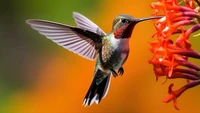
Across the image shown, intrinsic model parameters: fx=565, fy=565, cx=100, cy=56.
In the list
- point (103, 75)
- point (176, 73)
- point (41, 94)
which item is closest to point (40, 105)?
point (41, 94)

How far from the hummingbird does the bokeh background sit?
2713mm

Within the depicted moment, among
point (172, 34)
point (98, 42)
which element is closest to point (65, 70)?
point (98, 42)

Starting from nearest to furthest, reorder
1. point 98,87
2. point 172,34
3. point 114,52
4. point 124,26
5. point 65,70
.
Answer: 1. point 172,34
2. point 124,26
3. point 114,52
4. point 98,87
5. point 65,70

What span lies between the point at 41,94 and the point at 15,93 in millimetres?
→ 562

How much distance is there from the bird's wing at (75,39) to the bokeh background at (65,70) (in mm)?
2830

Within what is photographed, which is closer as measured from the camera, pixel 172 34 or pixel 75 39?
pixel 172 34

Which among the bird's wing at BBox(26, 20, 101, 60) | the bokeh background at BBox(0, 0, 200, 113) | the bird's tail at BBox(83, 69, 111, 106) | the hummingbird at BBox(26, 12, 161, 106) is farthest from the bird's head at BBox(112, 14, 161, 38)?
the bokeh background at BBox(0, 0, 200, 113)

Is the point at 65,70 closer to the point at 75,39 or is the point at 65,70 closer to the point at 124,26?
the point at 75,39

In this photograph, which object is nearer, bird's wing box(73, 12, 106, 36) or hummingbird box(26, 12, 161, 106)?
hummingbird box(26, 12, 161, 106)

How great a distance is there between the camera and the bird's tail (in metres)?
3.16

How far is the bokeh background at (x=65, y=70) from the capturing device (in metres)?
6.33

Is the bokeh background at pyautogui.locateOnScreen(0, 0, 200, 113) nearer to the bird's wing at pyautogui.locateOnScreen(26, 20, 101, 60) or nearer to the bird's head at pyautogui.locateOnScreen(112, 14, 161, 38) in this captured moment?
the bird's wing at pyautogui.locateOnScreen(26, 20, 101, 60)

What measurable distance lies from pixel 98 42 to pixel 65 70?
13.8 feet

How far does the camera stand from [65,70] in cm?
727
